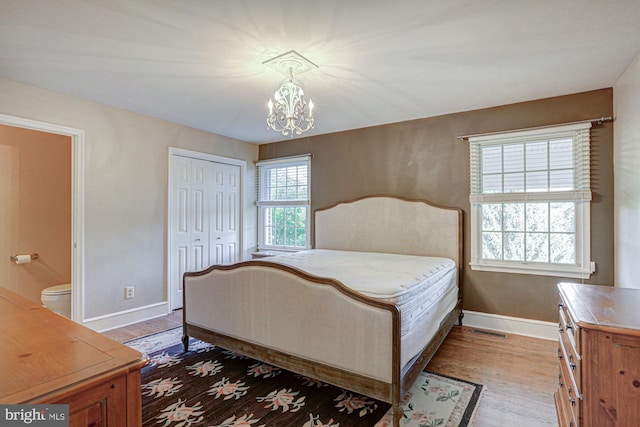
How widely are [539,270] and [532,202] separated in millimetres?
676

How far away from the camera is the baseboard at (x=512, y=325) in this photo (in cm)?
304

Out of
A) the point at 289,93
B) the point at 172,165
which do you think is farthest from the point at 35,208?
the point at 289,93

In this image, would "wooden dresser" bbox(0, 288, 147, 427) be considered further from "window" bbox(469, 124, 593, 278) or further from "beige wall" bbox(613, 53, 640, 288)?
"window" bbox(469, 124, 593, 278)

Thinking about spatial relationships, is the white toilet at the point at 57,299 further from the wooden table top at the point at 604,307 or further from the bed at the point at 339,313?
the wooden table top at the point at 604,307

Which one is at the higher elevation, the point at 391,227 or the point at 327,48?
the point at 327,48

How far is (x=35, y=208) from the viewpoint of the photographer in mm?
3783

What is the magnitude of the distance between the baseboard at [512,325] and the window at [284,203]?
2332 mm

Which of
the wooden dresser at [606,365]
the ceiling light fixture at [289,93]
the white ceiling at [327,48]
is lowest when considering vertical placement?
the wooden dresser at [606,365]

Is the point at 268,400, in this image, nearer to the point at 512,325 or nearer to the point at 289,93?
the point at 289,93

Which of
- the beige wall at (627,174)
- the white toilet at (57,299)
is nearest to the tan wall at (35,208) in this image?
the white toilet at (57,299)

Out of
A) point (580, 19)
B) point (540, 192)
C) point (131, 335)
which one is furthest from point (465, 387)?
point (131, 335)

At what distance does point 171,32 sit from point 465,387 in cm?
308

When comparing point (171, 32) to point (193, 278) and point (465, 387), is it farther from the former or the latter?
point (465, 387)

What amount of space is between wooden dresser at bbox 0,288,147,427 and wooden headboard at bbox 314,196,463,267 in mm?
3230
